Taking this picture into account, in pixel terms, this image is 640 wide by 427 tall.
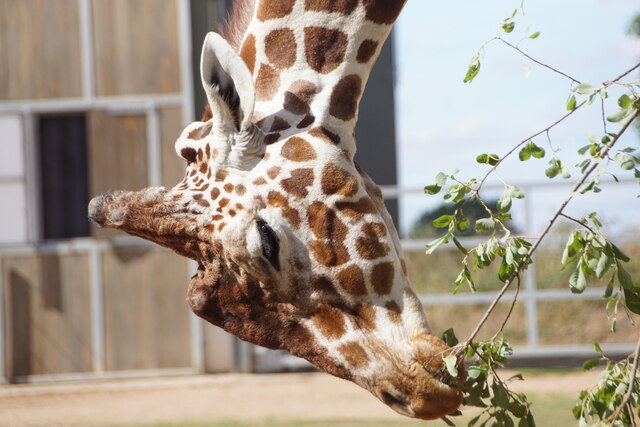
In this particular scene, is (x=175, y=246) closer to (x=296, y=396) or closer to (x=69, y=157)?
(x=296, y=396)

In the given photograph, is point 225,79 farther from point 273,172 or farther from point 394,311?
point 394,311

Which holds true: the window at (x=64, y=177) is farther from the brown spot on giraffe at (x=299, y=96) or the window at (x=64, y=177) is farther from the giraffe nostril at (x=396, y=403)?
the giraffe nostril at (x=396, y=403)

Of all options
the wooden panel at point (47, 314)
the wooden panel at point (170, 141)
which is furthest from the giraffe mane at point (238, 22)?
the wooden panel at point (47, 314)

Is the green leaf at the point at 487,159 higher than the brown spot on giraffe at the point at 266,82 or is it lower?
lower

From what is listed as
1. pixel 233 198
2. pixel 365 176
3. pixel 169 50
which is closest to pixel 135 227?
pixel 233 198

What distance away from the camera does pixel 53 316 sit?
29.4 ft

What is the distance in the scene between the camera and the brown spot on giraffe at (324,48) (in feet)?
8.98

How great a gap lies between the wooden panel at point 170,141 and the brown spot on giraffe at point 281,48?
6241 mm

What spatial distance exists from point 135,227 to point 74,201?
7.08 metres

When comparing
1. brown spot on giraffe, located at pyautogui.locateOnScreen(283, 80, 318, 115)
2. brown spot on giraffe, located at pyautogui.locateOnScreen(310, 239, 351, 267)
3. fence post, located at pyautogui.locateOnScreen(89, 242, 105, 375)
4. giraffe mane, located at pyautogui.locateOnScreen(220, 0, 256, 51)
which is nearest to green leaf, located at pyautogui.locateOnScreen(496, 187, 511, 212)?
brown spot on giraffe, located at pyautogui.locateOnScreen(310, 239, 351, 267)

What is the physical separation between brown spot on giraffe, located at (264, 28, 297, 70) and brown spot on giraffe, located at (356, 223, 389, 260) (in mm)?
605

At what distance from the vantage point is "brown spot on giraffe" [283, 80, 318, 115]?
263 centimetres

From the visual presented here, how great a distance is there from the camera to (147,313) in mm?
8898

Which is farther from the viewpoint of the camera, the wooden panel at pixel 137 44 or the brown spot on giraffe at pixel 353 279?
the wooden panel at pixel 137 44
